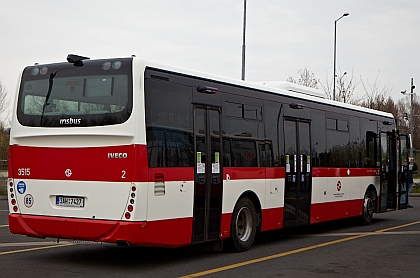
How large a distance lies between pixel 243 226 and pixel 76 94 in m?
3.96

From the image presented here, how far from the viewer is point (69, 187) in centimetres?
1013

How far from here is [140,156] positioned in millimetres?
9609

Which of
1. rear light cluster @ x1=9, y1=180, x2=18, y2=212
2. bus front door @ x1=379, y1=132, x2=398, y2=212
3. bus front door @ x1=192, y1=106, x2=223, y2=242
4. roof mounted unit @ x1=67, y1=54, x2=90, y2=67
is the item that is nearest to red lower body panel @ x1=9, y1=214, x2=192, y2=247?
rear light cluster @ x1=9, y1=180, x2=18, y2=212

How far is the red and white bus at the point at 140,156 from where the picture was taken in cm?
974

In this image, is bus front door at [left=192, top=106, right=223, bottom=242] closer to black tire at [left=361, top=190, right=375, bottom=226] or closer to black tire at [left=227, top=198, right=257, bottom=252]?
black tire at [left=227, top=198, right=257, bottom=252]

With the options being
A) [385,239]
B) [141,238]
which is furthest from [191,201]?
[385,239]

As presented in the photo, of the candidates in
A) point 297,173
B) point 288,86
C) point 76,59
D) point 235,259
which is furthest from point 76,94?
point 288,86

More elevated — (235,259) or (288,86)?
(288,86)

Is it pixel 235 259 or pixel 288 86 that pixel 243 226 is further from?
pixel 288 86

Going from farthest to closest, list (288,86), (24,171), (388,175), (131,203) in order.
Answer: (388,175) < (288,86) < (24,171) < (131,203)

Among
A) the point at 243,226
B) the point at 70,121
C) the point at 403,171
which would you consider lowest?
the point at 243,226

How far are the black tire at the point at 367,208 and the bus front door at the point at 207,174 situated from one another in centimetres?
725

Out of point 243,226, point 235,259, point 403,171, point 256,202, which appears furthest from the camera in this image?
point 403,171

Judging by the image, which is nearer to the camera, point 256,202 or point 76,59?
point 76,59
